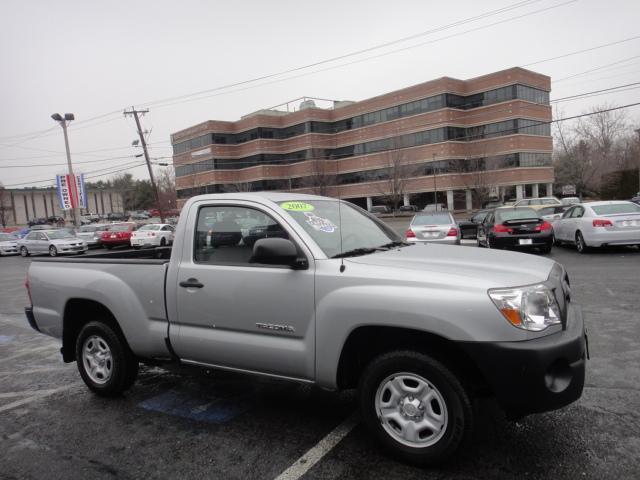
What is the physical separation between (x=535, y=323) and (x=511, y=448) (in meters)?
0.98

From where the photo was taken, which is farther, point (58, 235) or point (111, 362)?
point (58, 235)

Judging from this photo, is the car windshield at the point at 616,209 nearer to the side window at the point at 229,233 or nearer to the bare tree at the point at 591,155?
the side window at the point at 229,233

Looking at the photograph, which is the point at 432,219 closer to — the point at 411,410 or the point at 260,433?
the point at 260,433

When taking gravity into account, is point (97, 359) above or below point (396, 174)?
below

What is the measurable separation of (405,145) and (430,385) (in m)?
60.0

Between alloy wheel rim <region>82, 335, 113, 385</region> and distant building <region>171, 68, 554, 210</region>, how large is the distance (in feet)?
162

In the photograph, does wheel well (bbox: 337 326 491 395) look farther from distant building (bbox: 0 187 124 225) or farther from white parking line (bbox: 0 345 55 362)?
distant building (bbox: 0 187 124 225)

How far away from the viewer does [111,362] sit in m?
4.43

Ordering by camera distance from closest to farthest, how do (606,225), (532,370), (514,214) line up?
(532,370)
(606,225)
(514,214)

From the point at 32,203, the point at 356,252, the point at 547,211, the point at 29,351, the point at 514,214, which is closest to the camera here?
the point at 356,252

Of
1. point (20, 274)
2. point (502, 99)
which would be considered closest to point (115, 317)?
point (20, 274)

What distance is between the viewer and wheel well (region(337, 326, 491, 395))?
301cm

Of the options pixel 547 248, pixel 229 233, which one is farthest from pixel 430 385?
pixel 547 248

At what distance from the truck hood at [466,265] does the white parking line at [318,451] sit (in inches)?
51.3
